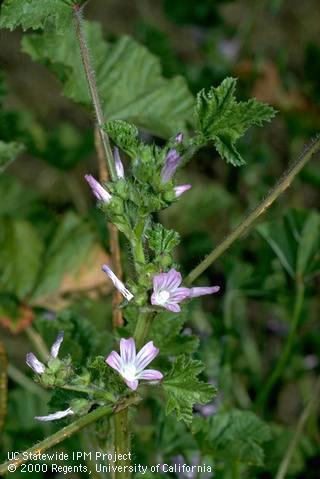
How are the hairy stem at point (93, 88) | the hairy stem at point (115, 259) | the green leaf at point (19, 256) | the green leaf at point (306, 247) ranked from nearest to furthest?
the hairy stem at point (93, 88), the hairy stem at point (115, 259), the green leaf at point (306, 247), the green leaf at point (19, 256)

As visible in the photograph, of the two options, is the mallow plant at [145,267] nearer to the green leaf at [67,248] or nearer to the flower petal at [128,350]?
the flower petal at [128,350]

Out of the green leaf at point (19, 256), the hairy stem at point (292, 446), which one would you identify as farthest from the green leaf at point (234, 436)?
the green leaf at point (19, 256)

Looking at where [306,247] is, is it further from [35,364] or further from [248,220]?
[35,364]

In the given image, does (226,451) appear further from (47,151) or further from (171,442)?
(47,151)

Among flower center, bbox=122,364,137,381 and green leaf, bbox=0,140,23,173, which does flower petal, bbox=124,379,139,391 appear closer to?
flower center, bbox=122,364,137,381

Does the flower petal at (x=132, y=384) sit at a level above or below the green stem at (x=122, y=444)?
above

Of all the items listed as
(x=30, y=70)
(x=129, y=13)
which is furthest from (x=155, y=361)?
(x=129, y=13)

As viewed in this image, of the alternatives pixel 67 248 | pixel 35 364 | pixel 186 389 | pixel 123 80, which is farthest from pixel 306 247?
pixel 35 364
